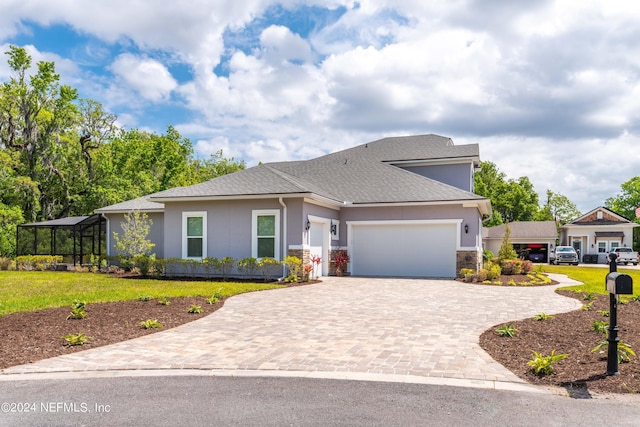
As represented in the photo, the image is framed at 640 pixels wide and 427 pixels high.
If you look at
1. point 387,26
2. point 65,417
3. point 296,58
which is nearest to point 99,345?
point 65,417

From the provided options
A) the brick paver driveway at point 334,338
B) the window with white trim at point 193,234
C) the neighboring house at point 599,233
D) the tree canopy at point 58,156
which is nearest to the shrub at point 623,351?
the brick paver driveway at point 334,338

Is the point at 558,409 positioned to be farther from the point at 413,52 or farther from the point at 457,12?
the point at 413,52

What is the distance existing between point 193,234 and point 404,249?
8.53m

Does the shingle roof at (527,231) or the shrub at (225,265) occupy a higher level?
the shingle roof at (527,231)

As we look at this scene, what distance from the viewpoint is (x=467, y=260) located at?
1806 centimetres

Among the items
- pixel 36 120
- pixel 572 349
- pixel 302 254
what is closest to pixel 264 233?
pixel 302 254

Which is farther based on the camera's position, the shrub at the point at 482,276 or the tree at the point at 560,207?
the tree at the point at 560,207

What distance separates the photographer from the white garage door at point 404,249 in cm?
1858

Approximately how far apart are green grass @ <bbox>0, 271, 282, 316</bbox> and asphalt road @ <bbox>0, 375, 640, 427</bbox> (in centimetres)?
568

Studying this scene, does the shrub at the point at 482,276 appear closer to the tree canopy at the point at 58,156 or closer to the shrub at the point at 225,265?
the shrub at the point at 225,265

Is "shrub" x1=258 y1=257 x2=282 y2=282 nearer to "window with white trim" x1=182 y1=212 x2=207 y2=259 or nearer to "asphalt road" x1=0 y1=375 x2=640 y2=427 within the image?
"window with white trim" x1=182 y1=212 x2=207 y2=259

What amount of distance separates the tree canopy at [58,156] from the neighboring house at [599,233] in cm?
3741

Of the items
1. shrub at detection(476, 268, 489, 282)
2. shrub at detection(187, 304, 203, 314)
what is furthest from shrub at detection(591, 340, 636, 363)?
shrub at detection(476, 268, 489, 282)

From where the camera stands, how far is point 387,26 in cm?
1273
